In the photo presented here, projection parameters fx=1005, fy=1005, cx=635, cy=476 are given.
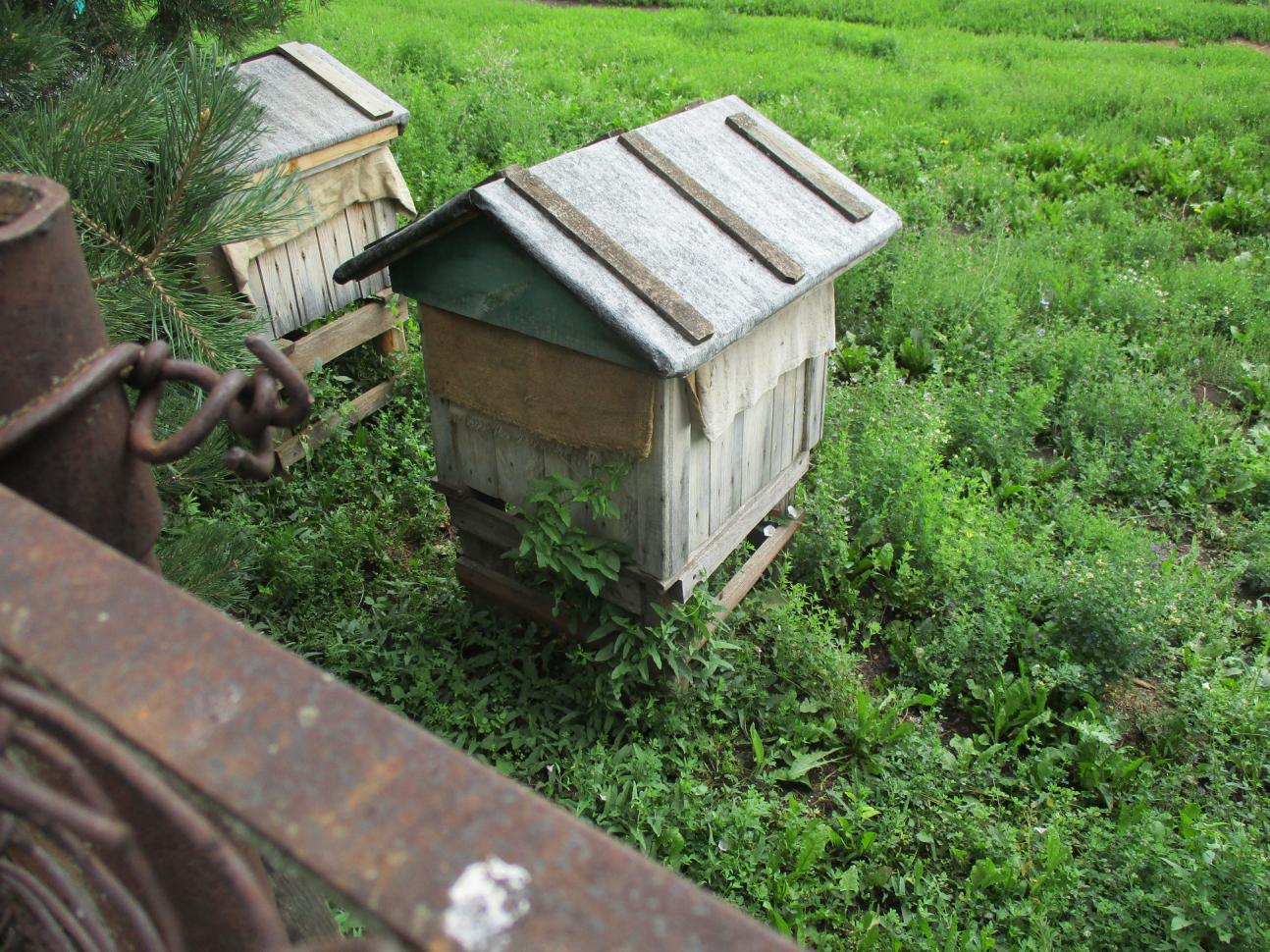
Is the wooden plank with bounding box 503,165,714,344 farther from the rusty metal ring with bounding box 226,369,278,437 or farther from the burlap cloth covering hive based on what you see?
the rusty metal ring with bounding box 226,369,278,437

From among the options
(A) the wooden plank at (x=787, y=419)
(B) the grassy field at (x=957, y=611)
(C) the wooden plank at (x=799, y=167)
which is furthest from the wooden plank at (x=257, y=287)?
(A) the wooden plank at (x=787, y=419)

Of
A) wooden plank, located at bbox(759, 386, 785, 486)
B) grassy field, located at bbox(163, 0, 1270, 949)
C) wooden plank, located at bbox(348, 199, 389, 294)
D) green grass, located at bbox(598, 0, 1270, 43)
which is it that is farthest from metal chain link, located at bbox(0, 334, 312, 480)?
green grass, located at bbox(598, 0, 1270, 43)

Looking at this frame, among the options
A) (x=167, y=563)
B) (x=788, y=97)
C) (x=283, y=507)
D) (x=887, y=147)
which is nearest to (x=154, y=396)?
(x=167, y=563)

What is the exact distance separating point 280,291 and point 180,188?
2813 millimetres

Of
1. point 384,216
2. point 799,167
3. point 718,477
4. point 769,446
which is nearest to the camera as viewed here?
point 718,477

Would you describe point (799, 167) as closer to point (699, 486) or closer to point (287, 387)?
point (699, 486)

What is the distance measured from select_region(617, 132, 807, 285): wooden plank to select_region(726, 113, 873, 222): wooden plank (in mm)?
565

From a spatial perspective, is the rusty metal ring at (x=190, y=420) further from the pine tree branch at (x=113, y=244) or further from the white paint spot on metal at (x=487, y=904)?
the pine tree branch at (x=113, y=244)

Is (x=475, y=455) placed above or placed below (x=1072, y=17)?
above

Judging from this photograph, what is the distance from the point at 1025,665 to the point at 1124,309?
11.5 feet

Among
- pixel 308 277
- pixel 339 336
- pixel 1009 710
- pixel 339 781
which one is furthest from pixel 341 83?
pixel 339 781

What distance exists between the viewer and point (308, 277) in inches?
205

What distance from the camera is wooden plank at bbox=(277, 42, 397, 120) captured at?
205 inches

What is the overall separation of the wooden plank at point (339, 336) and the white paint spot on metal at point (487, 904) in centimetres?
462
